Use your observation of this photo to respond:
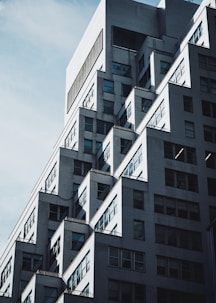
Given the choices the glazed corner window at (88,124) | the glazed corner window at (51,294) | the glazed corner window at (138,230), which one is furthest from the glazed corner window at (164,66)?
the glazed corner window at (51,294)

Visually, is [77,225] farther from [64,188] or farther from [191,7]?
[191,7]

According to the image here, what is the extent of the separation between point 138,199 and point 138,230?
3.82m

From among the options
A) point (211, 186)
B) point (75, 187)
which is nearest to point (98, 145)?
point (75, 187)

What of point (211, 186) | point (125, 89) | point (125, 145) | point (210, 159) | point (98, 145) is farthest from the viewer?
point (125, 89)

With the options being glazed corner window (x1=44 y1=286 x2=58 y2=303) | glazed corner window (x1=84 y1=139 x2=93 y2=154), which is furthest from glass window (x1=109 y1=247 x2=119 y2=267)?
glazed corner window (x1=84 y1=139 x2=93 y2=154)

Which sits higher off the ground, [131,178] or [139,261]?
[131,178]

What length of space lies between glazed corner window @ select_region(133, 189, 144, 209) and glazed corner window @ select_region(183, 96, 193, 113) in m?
13.5

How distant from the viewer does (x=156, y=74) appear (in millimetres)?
106438

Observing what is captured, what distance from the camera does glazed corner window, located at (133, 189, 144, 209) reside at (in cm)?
7850

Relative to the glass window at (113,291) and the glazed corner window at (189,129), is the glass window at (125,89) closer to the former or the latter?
the glazed corner window at (189,129)

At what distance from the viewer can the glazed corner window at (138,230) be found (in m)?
76.4

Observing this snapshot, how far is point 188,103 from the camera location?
8706 cm

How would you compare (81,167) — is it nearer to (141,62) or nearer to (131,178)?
(141,62)

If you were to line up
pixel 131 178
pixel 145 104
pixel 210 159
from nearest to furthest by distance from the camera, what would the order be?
pixel 131 178 < pixel 210 159 < pixel 145 104
